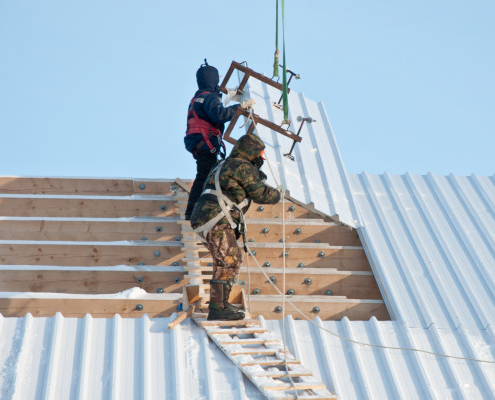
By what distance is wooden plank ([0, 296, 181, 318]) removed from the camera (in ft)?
21.9

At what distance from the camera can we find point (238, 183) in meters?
6.54

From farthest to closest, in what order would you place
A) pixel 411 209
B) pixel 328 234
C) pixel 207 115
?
1. pixel 411 209
2. pixel 328 234
3. pixel 207 115

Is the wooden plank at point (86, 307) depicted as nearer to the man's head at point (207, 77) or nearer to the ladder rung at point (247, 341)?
the ladder rung at point (247, 341)

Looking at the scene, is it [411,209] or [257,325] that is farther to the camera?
[411,209]

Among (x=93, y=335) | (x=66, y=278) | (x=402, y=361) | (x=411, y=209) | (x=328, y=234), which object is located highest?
(x=411, y=209)

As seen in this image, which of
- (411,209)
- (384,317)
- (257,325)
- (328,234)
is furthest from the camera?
(411,209)

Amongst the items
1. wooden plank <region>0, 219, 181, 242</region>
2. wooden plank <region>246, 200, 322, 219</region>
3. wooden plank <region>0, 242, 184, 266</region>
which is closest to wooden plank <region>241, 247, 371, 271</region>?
wooden plank <region>246, 200, 322, 219</region>

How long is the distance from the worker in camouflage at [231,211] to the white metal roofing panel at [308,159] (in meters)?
2.32

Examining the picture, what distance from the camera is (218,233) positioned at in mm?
6453

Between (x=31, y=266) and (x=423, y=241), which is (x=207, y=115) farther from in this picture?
(x=423, y=241)

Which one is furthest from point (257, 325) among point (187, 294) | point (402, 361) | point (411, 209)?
point (411, 209)

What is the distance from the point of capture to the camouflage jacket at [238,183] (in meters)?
6.48

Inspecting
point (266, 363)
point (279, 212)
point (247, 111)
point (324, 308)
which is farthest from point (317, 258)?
point (266, 363)

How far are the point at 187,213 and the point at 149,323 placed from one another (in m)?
2.24
